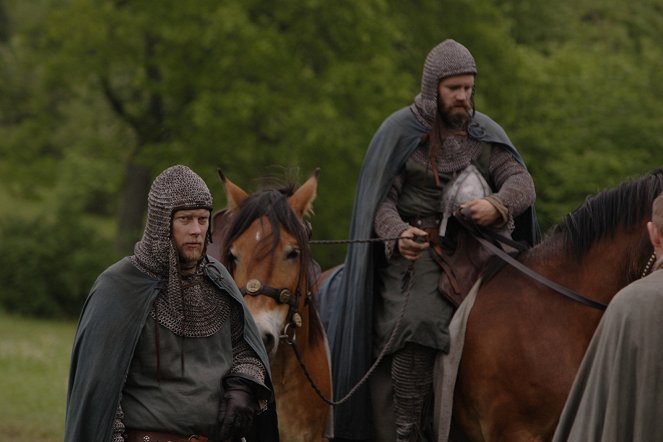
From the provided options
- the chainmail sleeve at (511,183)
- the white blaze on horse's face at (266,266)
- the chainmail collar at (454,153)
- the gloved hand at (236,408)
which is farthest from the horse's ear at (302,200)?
the gloved hand at (236,408)

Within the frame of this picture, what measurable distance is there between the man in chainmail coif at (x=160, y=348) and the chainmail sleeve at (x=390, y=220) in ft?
6.78

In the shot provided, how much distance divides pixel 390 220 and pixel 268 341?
123cm

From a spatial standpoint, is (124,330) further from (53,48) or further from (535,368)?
(53,48)

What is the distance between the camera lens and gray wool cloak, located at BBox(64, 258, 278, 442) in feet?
17.6

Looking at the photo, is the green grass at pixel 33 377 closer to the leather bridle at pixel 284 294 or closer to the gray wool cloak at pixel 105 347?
the leather bridle at pixel 284 294

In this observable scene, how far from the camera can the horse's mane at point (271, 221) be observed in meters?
7.32

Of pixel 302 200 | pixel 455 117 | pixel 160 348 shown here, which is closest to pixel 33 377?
pixel 302 200

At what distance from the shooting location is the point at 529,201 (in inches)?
302

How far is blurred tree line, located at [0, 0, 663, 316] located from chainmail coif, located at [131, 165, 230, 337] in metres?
9.63

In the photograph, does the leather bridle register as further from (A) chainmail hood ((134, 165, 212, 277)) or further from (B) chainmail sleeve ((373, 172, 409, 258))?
(A) chainmail hood ((134, 165, 212, 277))

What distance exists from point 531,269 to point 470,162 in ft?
2.70

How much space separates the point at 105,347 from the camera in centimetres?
540

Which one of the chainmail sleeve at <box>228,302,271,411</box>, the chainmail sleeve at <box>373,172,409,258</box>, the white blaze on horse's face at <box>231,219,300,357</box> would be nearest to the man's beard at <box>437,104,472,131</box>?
the chainmail sleeve at <box>373,172,409,258</box>

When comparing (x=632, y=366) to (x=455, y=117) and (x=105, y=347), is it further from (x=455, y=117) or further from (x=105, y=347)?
(x=455, y=117)
